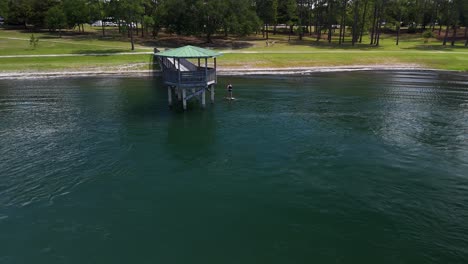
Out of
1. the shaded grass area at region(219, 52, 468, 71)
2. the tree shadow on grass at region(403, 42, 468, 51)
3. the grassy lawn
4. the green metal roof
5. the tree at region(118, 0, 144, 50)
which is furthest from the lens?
the tree shadow on grass at region(403, 42, 468, 51)

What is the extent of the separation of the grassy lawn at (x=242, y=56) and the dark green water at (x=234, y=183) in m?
26.9

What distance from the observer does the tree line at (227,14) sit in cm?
8538

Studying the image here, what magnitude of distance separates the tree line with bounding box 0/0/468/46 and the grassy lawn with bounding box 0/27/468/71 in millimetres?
5346

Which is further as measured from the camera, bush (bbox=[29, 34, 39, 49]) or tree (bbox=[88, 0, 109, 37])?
tree (bbox=[88, 0, 109, 37])

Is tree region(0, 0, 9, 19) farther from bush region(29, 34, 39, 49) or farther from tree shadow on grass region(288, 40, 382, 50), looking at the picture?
tree shadow on grass region(288, 40, 382, 50)

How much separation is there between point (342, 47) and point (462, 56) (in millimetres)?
24842

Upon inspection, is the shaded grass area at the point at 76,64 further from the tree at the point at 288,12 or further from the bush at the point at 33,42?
the tree at the point at 288,12

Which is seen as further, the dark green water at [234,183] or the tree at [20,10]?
the tree at [20,10]

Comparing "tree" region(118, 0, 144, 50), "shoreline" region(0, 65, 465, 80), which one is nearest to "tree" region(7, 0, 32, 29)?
"tree" region(118, 0, 144, 50)

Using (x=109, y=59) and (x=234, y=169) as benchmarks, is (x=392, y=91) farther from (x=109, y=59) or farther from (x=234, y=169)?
(x=109, y=59)

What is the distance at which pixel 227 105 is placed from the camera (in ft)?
125

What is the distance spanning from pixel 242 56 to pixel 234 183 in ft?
175

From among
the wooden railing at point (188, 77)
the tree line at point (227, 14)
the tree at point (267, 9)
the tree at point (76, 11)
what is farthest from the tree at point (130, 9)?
the wooden railing at point (188, 77)

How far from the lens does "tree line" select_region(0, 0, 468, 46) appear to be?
280ft
